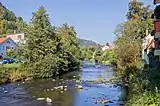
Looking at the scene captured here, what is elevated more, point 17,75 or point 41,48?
point 41,48

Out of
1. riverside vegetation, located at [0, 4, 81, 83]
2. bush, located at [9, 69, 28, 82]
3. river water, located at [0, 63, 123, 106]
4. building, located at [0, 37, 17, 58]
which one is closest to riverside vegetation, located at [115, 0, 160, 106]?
river water, located at [0, 63, 123, 106]

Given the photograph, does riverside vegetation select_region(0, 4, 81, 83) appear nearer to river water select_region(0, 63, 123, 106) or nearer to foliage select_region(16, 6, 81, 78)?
foliage select_region(16, 6, 81, 78)

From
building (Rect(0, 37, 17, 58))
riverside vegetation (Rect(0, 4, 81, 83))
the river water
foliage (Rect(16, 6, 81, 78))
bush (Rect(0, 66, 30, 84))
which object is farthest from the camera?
building (Rect(0, 37, 17, 58))

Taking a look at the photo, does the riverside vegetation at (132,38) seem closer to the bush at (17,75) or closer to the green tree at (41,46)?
the green tree at (41,46)

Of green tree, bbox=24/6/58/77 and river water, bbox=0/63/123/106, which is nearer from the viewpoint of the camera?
river water, bbox=0/63/123/106

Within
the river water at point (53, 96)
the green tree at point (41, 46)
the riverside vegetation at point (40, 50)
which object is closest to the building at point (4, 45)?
the riverside vegetation at point (40, 50)

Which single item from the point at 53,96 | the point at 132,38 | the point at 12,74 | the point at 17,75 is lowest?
the point at 53,96

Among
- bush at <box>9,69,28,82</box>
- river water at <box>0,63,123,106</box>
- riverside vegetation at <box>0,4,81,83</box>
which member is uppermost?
riverside vegetation at <box>0,4,81,83</box>

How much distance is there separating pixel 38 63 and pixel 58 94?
21677mm

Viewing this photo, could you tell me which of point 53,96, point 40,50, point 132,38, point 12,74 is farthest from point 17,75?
point 132,38

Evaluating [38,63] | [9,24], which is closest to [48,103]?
[38,63]

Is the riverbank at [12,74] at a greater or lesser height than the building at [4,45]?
lesser

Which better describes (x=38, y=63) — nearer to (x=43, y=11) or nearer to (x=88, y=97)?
(x=43, y=11)

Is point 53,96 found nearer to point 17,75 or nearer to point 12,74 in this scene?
point 12,74
